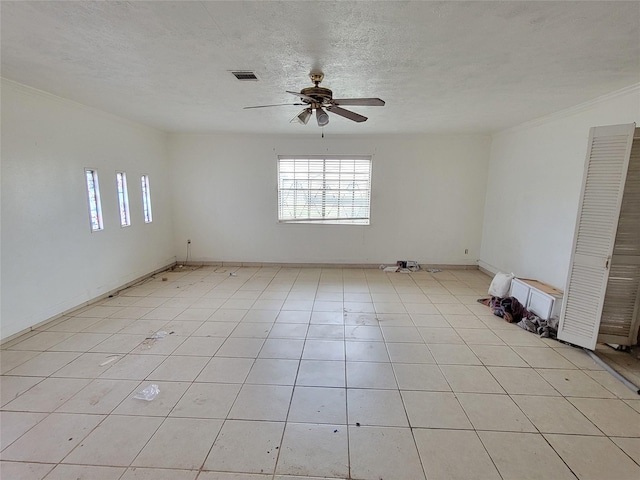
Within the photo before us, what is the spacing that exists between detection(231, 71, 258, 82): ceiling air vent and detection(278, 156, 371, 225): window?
303 centimetres

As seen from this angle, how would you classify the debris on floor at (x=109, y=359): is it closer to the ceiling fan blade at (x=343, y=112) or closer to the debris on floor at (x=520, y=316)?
the ceiling fan blade at (x=343, y=112)

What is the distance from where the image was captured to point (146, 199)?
17.0ft

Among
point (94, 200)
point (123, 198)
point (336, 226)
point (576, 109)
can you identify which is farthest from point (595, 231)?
point (123, 198)

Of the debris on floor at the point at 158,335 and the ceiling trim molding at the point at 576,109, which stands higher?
the ceiling trim molding at the point at 576,109

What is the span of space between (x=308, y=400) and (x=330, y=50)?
8.36ft

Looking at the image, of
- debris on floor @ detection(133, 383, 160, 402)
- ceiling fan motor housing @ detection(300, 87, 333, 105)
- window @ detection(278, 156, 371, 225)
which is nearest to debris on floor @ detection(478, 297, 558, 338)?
window @ detection(278, 156, 371, 225)

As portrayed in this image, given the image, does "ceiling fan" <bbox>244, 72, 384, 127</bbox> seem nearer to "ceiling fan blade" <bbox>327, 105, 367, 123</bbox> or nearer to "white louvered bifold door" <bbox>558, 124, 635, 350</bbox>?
"ceiling fan blade" <bbox>327, 105, 367, 123</bbox>

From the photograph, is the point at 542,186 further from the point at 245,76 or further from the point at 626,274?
the point at 245,76

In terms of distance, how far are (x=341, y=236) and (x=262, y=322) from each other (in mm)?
2809

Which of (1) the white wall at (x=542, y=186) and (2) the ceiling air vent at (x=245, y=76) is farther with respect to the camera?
(1) the white wall at (x=542, y=186)

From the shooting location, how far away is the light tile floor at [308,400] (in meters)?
1.72

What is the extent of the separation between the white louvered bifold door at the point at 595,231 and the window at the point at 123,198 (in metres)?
5.66

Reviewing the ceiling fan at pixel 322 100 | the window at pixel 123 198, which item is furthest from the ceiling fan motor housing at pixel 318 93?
the window at pixel 123 198

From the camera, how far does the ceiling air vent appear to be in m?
2.58
